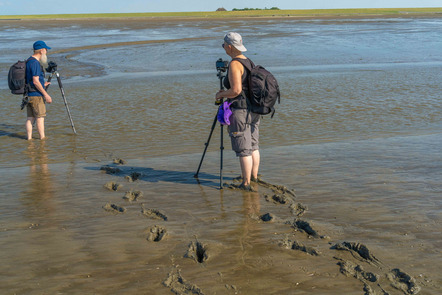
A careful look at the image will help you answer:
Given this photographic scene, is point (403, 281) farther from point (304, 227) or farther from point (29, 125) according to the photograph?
point (29, 125)

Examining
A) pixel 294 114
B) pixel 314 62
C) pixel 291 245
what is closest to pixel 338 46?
pixel 314 62

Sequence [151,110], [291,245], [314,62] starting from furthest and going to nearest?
[314,62]
[151,110]
[291,245]

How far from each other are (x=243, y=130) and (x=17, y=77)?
15.4 feet

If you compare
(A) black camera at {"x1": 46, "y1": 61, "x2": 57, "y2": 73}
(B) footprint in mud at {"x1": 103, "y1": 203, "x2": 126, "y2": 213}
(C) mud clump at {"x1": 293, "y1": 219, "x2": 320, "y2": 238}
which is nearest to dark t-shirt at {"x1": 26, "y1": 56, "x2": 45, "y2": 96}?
(A) black camera at {"x1": 46, "y1": 61, "x2": 57, "y2": 73}

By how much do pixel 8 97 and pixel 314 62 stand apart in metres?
12.1

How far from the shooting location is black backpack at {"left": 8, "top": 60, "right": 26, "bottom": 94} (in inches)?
334

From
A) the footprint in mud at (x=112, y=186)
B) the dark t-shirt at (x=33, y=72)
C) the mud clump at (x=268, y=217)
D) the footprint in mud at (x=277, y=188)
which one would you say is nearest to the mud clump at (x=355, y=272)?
the mud clump at (x=268, y=217)

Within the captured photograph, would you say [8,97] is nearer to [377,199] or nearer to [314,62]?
[377,199]

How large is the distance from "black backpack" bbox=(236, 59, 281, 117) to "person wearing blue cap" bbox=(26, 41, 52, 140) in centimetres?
428

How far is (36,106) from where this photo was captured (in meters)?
8.81

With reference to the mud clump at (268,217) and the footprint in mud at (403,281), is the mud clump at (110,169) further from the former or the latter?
the footprint in mud at (403,281)

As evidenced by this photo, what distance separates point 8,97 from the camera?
43.9ft

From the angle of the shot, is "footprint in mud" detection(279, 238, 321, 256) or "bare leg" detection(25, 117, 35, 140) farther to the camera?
"bare leg" detection(25, 117, 35, 140)

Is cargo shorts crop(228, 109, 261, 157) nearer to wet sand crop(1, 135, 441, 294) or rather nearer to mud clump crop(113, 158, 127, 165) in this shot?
wet sand crop(1, 135, 441, 294)
